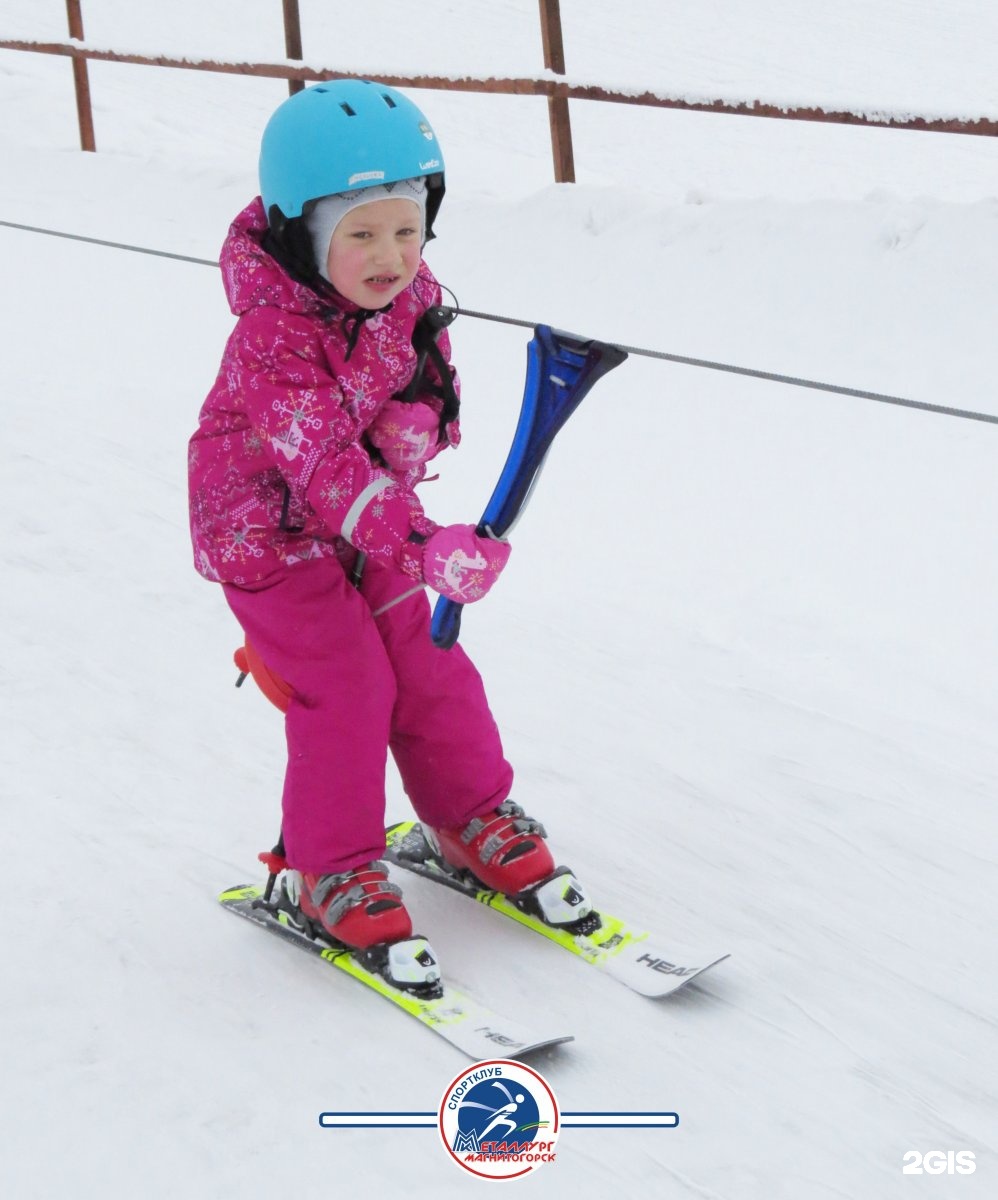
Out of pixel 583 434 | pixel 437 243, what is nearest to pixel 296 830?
pixel 583 434

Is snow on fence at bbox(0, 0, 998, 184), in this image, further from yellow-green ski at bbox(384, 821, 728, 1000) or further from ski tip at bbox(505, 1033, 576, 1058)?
ski tip at bbox(505, 1033, 576, 1058)

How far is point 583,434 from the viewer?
188 inches

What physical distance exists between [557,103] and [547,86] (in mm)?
81

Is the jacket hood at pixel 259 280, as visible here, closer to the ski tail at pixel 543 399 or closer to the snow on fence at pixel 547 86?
the ski tail at pixel 543 399

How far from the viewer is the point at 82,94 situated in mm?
8578

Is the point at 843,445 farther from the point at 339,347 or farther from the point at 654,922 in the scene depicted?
the point at 339,347

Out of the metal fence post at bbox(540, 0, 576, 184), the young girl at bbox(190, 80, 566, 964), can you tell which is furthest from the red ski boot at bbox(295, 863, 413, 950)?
the metal fence post at bbox(540, 0, 576, 184)

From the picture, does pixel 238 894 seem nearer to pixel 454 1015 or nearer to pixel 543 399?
pixel 454 1015

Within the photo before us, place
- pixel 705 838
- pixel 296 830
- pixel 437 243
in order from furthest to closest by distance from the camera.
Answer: pixel 437 243, pixel 705 838, pixel 296 830

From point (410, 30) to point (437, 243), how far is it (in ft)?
32.0

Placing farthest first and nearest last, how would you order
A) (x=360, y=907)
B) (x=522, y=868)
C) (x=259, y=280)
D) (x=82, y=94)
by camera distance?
(x=82, y=94) < (x=522, y=868) < (x=360, y=907) < (x=259, y=280)

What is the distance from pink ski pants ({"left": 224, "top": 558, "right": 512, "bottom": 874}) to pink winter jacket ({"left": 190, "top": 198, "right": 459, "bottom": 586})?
65 millimetres

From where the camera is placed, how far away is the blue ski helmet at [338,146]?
6.76 ft

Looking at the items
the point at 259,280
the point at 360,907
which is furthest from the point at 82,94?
the point at 360,907
